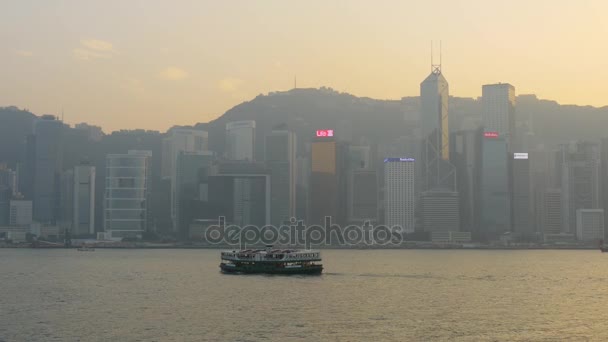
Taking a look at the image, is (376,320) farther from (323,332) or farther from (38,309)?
(38,309)

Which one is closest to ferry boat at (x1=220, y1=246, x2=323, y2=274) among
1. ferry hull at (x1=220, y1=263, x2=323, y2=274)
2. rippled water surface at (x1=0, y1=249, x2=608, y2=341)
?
ferry hull at (x1=220, y1=263, x2=323, y2=274)

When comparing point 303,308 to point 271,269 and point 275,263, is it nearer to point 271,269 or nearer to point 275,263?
point 271,269

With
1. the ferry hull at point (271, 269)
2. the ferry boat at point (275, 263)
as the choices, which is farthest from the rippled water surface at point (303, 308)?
the ferry boat at point (275, 263)

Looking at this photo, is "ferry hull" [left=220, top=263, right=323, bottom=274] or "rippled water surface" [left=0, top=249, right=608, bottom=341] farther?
"ferry hull" [left=220, top=263, right=323, bottom=274]

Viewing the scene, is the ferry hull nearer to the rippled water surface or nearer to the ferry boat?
the ferry boat

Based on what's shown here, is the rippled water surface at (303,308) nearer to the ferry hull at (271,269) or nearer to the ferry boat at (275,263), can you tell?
the ferry hull at (271,269)

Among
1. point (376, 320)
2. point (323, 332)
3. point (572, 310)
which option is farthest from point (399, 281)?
point (323, 332)
